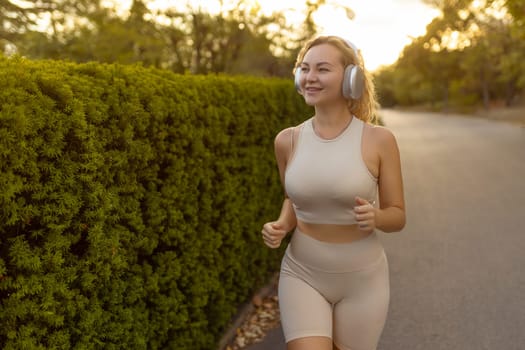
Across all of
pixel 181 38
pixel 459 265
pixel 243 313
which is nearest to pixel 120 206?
pixel 243 313

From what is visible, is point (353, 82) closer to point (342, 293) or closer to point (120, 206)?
point (342, 293)

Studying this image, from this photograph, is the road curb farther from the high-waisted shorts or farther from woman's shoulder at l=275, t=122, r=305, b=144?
woman's shoulder at l=275, t=122, r=305, b=144

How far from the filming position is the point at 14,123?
2.12m

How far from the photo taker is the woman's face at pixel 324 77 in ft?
9.12

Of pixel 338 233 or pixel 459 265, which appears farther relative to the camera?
pixel 459 265

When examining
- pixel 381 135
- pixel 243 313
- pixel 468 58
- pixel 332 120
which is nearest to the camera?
pixel 381 135

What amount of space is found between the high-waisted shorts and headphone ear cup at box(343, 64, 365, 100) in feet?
2.29

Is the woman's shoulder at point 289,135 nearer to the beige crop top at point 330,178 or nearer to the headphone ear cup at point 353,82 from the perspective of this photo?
the beige crop top at point 330,178

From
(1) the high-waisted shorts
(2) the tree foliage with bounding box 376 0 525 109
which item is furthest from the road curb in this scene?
(2) the tree foliage with bounding box 376 0 525 109

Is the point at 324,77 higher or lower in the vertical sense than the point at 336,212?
higher

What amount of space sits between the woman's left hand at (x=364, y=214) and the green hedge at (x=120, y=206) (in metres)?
1.20

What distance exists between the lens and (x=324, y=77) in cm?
278

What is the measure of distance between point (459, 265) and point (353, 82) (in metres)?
4.59

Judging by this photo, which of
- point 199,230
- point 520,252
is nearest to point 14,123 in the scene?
point 199,230
